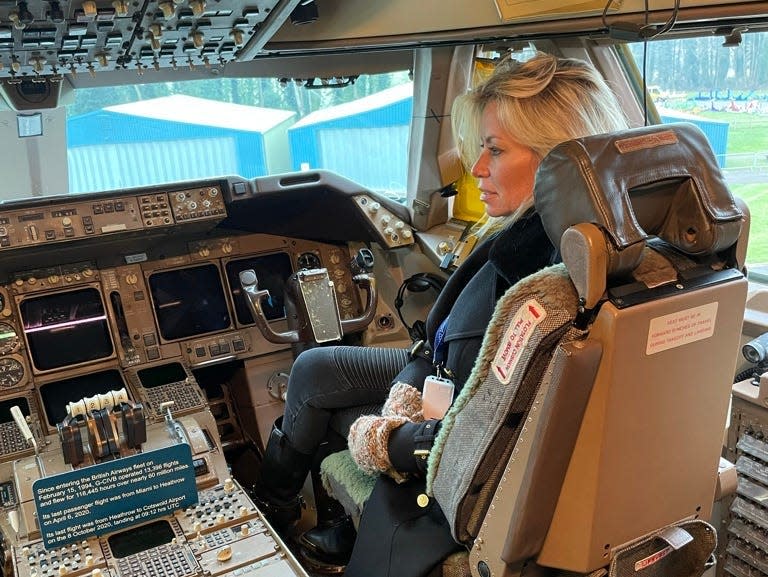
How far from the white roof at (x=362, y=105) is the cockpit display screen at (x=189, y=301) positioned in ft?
2.54

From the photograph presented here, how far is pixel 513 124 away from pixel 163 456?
116 centimetres

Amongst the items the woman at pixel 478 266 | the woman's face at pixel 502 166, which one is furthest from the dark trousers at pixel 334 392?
the woman's face at pixel 502 166

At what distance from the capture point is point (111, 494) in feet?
5.57

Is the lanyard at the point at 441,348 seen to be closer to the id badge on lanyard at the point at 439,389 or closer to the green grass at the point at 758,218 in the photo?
the id badge on lanyard at the point at 439,389

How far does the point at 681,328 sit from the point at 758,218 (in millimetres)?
1354

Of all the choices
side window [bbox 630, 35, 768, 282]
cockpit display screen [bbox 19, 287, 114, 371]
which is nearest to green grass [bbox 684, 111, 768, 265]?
side window [bbox 630, 35, 768, 282]

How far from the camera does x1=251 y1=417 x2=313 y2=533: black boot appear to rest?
2162 mm

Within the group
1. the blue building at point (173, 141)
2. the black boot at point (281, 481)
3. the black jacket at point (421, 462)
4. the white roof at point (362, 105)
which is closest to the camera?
the black jacket at point (421, 462)

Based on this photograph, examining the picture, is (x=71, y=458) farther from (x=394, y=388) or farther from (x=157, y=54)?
(x=157, y=54)

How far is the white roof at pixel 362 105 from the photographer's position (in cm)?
305

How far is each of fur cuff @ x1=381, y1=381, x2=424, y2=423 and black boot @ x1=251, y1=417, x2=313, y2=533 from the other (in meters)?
0.54

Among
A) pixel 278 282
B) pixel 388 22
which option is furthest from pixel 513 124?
pixel 278 282

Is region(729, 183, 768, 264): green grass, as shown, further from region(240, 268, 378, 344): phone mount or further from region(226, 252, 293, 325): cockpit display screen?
region(226, 252, 293, 325): cockpit display screen

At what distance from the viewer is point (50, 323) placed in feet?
8.66
